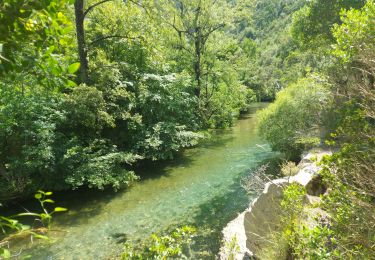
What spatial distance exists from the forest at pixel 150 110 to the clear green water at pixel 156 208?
0.58m

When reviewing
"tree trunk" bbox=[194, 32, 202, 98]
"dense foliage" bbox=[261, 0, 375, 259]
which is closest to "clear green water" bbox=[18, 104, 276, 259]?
"dense foliage" bbox=[261, 0, 375, 259]

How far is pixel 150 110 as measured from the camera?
13648mm

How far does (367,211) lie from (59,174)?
30.0ft

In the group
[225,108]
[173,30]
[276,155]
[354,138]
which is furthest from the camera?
[225,108]

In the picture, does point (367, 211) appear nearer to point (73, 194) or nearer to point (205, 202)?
point (205, 202)

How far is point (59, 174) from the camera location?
9648 mm

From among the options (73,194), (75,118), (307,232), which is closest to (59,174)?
(73,194)

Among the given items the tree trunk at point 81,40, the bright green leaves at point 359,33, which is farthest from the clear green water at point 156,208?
the bright green leaves at point 359,33

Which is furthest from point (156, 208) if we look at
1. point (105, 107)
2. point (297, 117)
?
point (297, 117)

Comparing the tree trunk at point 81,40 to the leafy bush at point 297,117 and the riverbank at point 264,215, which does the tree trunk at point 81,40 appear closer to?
the riverbank at point 264,215

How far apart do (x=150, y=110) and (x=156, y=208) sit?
224 inches

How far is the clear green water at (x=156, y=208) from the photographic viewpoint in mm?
7180

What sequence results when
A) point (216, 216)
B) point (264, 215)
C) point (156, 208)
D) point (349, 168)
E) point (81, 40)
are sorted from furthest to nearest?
point (81, 40)
point (156, 208)
point (216, 216)
point (264, 215)
point (349, 168)

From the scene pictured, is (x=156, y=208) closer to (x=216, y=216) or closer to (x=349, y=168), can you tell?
(x=216, y=216)
